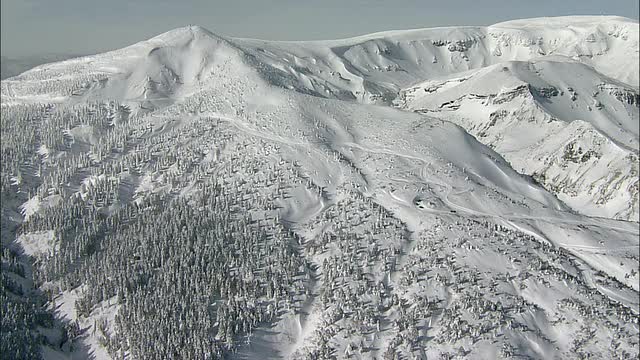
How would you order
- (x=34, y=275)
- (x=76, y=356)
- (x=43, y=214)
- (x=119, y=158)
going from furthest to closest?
(x=119, y=158)
(x=43, y=214)
(x=34, y=275)
(x=76, y=356)

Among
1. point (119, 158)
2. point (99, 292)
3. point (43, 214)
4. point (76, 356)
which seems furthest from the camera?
point (119, 158)

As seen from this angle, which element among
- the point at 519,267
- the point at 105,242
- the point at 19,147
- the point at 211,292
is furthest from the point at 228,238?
the point at 19,147

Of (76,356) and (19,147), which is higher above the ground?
(19,147)

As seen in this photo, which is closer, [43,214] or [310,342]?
[310,342]

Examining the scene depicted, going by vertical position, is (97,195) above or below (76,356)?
above

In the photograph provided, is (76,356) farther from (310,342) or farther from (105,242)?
(310,342)

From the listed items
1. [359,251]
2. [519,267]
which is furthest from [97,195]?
[519,267]

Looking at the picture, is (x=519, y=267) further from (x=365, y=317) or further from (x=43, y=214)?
(x=43, y=214)

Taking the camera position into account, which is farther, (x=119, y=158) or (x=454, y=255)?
(x=119, y=158)

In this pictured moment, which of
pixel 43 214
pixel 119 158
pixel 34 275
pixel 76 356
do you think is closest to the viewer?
pixel 76 356
